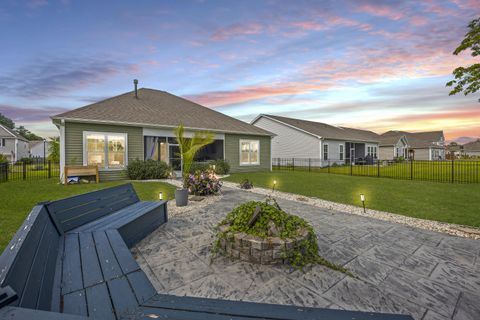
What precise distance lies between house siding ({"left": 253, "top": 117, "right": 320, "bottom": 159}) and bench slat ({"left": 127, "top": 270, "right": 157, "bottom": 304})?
71.3 feet

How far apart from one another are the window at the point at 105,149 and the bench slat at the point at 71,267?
10719mm

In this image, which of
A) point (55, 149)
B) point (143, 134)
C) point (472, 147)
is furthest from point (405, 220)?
point (472, 147)

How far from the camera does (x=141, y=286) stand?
1753mm

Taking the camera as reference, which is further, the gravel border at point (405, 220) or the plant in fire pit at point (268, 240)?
the gravel border at point (405, 220)

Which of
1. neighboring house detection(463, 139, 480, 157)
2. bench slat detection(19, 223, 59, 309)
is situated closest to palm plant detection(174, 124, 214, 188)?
bench slat detection(19, 223, 59, 309)

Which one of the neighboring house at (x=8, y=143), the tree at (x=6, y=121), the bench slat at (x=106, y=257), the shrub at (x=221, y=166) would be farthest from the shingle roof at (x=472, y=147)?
the tree at (x=6, y=121)

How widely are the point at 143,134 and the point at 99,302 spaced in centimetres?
1286

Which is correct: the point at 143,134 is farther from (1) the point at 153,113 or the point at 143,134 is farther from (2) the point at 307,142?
(2) the point at 307,142

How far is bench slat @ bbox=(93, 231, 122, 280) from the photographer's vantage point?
196cm

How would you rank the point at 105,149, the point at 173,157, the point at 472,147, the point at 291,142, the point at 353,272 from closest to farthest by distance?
1. the point at 353,272
2. the point at 105,149
3. the point at 173,157
4. the point at 291,142
5. the point at 472,147

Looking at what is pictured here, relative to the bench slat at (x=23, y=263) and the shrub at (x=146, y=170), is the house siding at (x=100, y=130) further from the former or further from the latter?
the bench slat at (x=23, y=263)

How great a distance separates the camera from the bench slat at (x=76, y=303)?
1529 mm

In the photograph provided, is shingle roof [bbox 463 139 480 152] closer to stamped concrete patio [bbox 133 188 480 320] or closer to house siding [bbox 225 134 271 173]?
house siding [bbox 225 134 271 173]

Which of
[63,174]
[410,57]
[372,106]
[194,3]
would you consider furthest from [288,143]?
[63,174]
